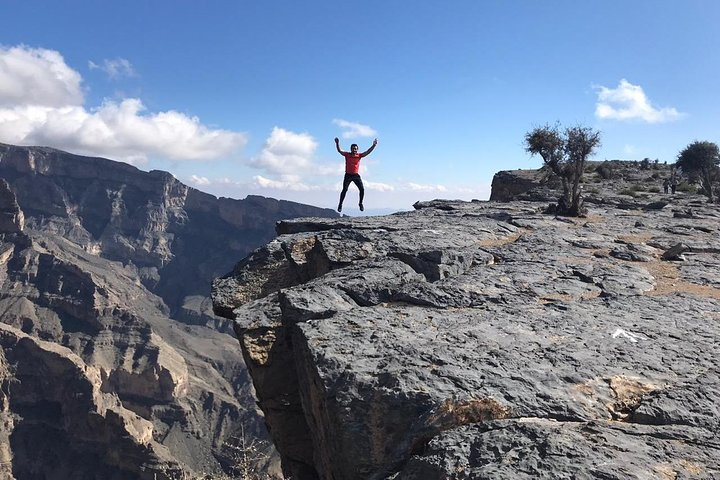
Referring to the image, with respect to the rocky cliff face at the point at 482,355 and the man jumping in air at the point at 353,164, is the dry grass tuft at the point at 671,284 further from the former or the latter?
the man jumping in air at the point at 353,164

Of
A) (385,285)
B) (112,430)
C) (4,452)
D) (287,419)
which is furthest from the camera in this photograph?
(112,430)

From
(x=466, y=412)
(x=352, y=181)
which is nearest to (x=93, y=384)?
(x=352, y=181)

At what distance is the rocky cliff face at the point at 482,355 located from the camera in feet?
15.7

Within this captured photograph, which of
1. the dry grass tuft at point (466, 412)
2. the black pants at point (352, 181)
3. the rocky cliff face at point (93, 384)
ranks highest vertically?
the black pants at point (352, 181)

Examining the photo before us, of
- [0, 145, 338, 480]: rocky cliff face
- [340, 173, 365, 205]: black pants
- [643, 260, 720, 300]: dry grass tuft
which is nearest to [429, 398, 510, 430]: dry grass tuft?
[643, 260, 720, 300]: dry grass tuft

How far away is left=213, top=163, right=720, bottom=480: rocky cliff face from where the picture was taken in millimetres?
4797

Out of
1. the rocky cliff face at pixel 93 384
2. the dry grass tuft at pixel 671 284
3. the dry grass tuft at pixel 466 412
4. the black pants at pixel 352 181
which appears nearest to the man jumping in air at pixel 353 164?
the black pants at pixel 352 181

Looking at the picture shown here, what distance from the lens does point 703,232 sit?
19375 millimetres

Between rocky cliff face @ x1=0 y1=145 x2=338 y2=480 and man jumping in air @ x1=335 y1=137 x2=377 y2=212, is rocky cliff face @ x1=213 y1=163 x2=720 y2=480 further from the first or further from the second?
rocky cliff face @ x1=0 y1=145 x2=338 y2=480

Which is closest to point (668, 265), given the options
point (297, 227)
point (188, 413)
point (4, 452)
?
point (297, 227)

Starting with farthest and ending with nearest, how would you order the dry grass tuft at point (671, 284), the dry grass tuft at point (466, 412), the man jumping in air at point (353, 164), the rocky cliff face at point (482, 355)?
the man jumping in air at point (353, 164), the dry grass tuft at point (671, 284), the dry grass tuft at point (466, 412), the rocky cliff face at point (482, 355)

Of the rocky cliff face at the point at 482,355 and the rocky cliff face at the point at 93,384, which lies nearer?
the rocky cliff face at the point at 482,355

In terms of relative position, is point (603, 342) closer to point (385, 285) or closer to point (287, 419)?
point (385, 285)

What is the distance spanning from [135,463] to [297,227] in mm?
Answer: 108091
